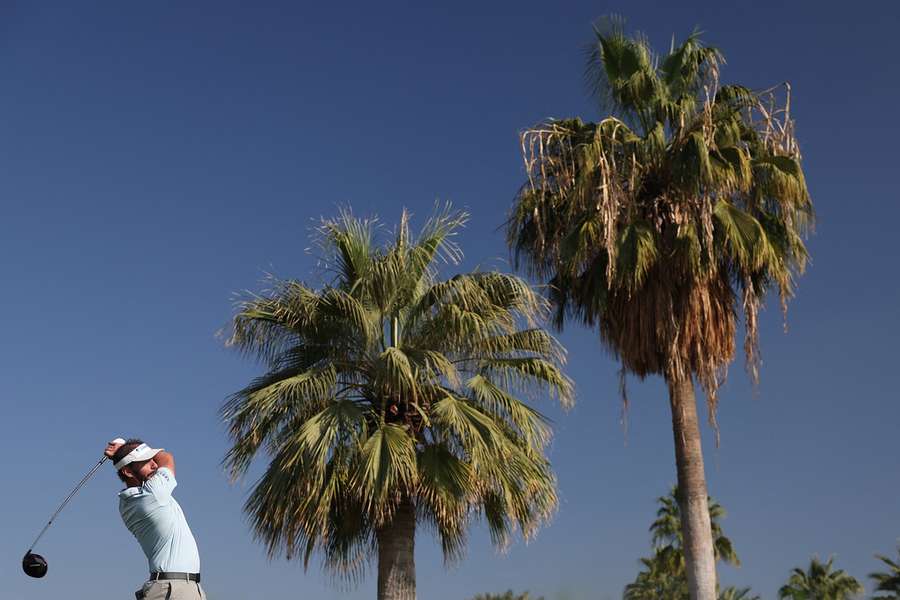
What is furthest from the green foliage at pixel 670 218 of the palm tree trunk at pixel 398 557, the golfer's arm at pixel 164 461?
the golfer's arm at pixel 164 461

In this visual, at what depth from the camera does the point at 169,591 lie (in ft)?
21.8

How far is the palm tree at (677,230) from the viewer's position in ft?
57.9

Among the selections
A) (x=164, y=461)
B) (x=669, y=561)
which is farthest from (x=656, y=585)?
(x=164, y=461)

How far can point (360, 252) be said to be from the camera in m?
17.5

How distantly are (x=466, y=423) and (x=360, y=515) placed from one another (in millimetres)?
2284

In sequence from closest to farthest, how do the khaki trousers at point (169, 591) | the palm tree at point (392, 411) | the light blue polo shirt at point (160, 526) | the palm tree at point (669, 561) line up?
1. the khaki trousers at point (169, 591)
2. the light blue polo shirt at point (160, 526)
3. the palm tree at point (392, 411)
4. the palm tree at point (669, 561)

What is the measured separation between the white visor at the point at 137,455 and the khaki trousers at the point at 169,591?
0.79 m

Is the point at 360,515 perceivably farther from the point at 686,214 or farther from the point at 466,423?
the point at 686,214

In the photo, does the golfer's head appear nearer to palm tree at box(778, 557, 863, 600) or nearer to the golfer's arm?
the golfer's arm

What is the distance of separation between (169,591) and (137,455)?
0.93 m

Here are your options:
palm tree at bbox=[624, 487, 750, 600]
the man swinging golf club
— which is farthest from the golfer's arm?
palm tree at bbox=[624, 487, 750, 600]

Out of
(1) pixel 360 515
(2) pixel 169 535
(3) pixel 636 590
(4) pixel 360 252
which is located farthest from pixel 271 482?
(3) pixel 636 590

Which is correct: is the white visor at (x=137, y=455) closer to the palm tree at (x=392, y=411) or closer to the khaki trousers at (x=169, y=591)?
the khaki trousers at (x=169, y=591)

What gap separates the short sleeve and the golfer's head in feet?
0.26
